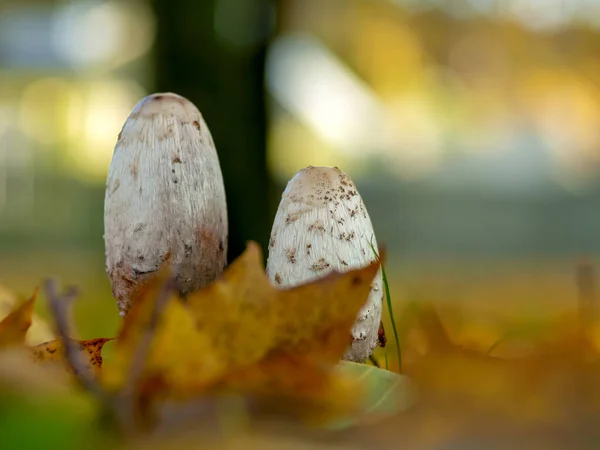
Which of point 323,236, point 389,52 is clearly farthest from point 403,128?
point 323,236

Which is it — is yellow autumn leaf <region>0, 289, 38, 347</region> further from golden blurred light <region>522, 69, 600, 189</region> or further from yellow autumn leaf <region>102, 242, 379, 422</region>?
golden blurred light <region>522, 69, 600, 189</region>

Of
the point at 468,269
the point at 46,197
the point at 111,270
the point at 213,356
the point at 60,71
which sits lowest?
the point at 46,197

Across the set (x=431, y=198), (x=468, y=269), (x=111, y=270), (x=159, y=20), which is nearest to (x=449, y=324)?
(x=111, y=270)

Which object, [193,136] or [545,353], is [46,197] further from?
[545,353]

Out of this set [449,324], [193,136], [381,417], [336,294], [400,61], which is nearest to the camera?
[381,417]

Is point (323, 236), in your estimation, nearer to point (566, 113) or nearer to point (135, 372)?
point (135, 372)

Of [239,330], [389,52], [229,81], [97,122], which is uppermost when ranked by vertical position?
[239,330]
